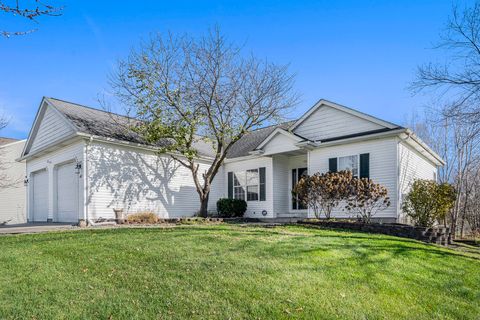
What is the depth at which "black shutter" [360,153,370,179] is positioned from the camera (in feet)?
46.2

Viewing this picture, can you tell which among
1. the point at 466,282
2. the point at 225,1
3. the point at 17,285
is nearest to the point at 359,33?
the point at 225,1

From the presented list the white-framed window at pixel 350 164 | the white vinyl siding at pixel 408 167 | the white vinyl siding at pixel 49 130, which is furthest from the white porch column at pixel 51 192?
the white vinyl siding at pixel 408 167

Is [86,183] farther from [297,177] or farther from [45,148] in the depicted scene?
[297,177]

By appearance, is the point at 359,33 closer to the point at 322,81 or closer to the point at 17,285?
the point at 322,81

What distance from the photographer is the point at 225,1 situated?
12.6 metres

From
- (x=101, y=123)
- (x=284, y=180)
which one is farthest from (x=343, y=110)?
(x=101, y=123)

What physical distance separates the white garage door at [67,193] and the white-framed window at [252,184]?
8.28m

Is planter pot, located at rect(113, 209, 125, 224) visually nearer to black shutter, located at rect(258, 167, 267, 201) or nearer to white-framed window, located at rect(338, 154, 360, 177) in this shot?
black shutter, located at rect(258, 167, 267, 201)

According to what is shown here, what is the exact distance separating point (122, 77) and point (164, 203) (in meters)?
6.22

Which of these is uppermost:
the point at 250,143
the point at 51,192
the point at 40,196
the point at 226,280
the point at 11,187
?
the point at 250,143

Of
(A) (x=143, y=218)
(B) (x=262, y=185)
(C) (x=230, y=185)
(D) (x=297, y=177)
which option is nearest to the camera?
(A) (x=143, y=218)

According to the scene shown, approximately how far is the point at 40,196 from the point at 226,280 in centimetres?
1617

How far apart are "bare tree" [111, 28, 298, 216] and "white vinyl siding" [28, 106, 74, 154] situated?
2802 mm

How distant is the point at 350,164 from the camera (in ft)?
48.1
